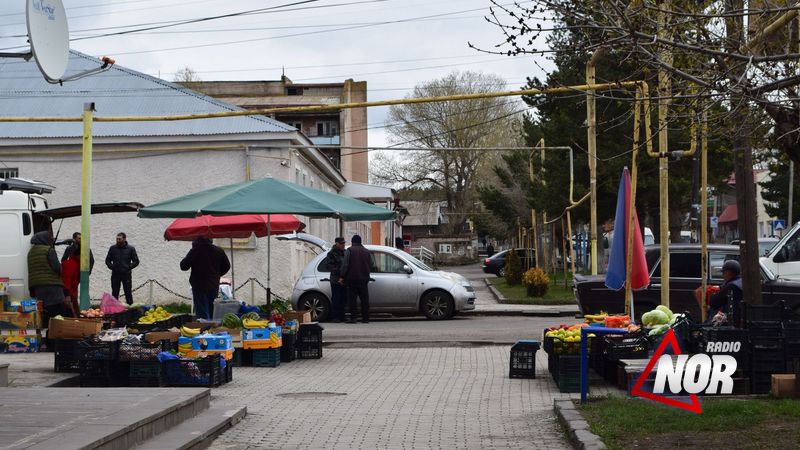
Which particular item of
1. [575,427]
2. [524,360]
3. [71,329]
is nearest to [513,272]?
[524,360]

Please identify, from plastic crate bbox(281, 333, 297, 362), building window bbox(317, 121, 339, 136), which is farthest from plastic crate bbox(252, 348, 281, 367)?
building window bbox(317, 121, 339, 136)

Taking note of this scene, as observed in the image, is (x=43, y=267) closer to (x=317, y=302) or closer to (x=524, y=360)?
(x=317, y=302)

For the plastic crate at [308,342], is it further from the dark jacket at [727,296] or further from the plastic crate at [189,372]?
the dark jacket at [727,296]

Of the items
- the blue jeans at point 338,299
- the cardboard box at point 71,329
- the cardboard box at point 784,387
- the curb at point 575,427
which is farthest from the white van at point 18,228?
the cardboard box at point 784,387

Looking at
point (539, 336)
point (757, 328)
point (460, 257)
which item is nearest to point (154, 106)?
point (539, 336)

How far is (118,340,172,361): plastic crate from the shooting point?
12586mm

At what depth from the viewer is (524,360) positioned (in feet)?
45.7

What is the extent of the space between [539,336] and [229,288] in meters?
7.18

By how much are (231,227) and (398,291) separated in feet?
17.9

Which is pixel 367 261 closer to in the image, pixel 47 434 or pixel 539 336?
pixel 539 336

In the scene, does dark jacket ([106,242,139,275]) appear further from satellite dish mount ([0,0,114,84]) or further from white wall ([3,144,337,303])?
satellite dish mount ([0,0,114,84])

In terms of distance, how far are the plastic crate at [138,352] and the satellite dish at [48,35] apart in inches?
122

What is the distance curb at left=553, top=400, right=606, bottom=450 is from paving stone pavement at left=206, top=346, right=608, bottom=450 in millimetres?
119

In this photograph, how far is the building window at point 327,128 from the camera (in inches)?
3051
